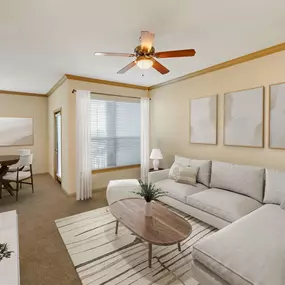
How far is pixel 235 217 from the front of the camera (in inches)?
89.9

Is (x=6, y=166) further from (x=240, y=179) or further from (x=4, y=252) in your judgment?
(x=240, y=179)

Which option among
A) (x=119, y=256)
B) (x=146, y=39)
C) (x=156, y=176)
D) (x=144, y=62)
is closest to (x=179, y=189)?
(x=156, y=176)

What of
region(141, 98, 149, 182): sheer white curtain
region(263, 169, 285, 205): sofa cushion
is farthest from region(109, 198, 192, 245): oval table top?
region(141, 98, 149, 182): sheer white curtain

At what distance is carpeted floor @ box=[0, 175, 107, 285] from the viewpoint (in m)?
1.87

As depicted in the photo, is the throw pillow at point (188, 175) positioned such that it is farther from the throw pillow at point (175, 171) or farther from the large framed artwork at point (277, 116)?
the large framed artwork at point (277, 116)

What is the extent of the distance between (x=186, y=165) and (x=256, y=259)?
2.22m

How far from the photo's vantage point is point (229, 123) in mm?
3314

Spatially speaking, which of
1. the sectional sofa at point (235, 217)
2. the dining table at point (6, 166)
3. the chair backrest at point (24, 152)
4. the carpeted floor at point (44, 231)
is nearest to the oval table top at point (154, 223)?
the sectional sofa at point (235, 217)

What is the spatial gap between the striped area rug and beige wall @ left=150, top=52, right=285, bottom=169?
54.3 inches

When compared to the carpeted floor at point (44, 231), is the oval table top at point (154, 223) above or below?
above

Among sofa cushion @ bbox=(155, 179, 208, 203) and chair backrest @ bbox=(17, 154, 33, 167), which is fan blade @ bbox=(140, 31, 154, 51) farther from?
chair backrest @ bbox=(17, 154, 33, 167)

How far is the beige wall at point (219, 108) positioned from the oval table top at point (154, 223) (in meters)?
1.74

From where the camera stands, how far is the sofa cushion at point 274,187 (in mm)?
2375

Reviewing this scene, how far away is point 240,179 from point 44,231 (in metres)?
2.98
